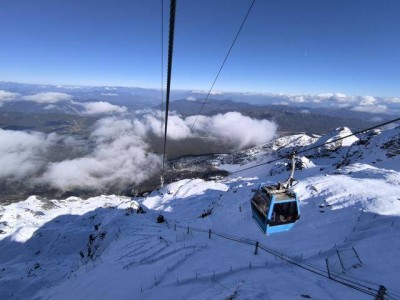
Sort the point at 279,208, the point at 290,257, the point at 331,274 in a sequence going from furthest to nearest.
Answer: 1. the point at 290,257
2. the point at 331,274
3. the point at 279,208

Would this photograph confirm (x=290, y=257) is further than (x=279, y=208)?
Yes

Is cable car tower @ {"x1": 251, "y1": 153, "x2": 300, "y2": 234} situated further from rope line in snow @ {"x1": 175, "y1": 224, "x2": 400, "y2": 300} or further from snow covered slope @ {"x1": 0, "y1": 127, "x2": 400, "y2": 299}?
rope line in snow @ {"x1": 175, "y1": 224, "x2": 400, "y2": 300}

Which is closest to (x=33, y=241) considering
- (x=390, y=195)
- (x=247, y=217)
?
(x=247, y=217)

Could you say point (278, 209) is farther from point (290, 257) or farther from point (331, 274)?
point (290, 257)

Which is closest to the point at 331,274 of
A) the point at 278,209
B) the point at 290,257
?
the point at 290,257

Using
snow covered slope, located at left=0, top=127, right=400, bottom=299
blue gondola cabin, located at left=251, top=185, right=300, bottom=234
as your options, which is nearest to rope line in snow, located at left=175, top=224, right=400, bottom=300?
snow covered slope, located at left=0, top=127, right=400, bottom=299

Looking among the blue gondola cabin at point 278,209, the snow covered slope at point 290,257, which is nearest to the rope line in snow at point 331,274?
the snow covered slope at point 290,257

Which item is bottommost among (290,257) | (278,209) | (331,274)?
(290,257)

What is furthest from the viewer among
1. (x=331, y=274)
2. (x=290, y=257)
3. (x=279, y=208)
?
(x=290, y=257)

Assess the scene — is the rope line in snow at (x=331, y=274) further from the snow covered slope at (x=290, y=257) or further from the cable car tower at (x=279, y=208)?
the cable car tower at (x=279, y=208)

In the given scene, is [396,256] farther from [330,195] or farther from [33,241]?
[33,241]
